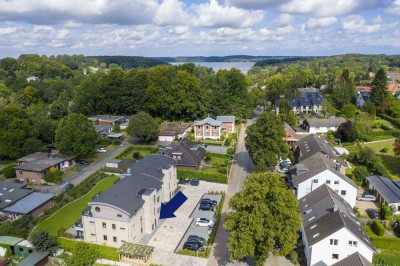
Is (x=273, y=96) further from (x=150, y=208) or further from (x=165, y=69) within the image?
(x=150, y=208)

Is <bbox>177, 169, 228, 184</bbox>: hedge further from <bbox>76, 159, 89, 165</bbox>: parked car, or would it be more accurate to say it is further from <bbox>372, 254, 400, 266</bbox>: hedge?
<bbox>372, 254, 400, 266</bbox>: hedge

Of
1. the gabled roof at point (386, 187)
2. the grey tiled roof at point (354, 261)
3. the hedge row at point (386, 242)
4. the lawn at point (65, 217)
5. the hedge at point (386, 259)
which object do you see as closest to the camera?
the grey tiled roof at point (354, 261)

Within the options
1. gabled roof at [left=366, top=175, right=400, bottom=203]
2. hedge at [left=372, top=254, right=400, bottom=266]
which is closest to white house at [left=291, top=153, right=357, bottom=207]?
gabled roof at [left=366, top=175, right=400, bottom=203]

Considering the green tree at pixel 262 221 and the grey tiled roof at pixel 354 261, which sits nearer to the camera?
the grey tiled roof at pixel 354 261

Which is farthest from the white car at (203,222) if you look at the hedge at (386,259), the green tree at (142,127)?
the green tree at (142,127)

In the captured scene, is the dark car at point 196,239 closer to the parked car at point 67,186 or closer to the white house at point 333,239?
the white house at point 333,239
